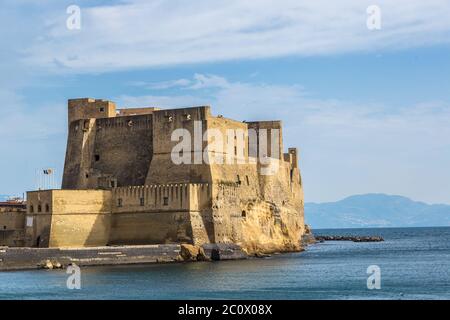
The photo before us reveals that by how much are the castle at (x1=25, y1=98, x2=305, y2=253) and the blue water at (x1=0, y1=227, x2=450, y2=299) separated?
333cm

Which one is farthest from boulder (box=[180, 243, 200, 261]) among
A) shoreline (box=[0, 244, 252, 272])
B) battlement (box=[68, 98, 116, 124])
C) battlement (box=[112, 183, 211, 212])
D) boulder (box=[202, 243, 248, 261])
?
battlement (box=[68, 98, 116, 124])

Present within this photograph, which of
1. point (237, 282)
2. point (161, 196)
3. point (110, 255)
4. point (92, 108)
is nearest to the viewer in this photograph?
point (237, 282)

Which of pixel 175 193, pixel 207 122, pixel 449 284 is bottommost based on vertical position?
pixel 449 284

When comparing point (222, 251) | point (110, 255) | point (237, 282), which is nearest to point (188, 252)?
point (222, 251)

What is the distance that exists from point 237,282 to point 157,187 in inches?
528

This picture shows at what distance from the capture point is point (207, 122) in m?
51.1

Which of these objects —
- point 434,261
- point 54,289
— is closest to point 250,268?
point 54,289

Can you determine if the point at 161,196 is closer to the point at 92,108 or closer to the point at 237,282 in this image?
the point at 92,108

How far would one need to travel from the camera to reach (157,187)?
50156mm

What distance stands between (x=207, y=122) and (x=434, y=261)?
17138 millimetres

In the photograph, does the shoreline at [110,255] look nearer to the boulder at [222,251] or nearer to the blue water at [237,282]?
the boulder at [222,251]

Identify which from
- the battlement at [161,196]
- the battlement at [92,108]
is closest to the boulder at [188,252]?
the battlement at [161,196]

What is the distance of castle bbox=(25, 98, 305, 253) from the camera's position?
49.2 meters

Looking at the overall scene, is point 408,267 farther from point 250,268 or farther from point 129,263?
point 129,263
